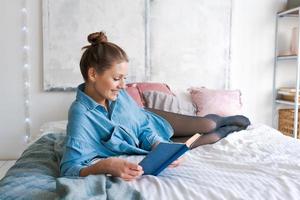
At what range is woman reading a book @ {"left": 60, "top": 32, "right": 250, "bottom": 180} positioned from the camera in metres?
1.01

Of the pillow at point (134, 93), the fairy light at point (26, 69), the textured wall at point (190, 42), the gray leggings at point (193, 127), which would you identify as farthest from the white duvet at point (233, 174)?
the fairy light at point (26, 69)

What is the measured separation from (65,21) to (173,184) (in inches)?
78.2

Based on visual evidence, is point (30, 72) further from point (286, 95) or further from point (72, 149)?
point (286, 95)

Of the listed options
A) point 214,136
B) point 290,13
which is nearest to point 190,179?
point 214,136

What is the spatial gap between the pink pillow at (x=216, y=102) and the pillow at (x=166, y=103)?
10 cm

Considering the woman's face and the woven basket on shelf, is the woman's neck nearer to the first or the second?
the woman's face

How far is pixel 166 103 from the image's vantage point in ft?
6.84

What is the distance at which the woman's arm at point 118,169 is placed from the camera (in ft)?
3.19

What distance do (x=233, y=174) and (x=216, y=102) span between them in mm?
1211

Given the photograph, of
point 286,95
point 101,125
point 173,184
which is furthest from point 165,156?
point 286,95

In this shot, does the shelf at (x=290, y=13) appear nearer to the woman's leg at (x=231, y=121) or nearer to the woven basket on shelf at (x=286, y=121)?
the woven basket on shelf at (x=286, y=121)

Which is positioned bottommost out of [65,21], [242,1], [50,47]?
[50,47]

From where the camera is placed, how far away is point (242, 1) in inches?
113

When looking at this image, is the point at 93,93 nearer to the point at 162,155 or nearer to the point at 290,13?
the point at 162,155
